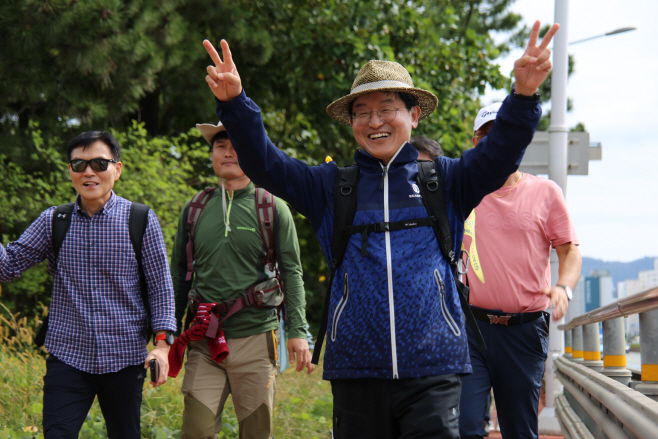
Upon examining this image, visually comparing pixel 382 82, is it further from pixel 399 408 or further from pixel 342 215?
pixel 399 408

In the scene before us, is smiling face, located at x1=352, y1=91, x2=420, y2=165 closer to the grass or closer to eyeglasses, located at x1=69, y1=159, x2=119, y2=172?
eyeglasses, located at x1=69, y1=159, x2=119, y2=172

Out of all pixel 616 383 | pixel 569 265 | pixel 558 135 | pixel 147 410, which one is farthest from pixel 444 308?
pixel 558 135

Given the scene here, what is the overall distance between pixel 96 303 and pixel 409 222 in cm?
192

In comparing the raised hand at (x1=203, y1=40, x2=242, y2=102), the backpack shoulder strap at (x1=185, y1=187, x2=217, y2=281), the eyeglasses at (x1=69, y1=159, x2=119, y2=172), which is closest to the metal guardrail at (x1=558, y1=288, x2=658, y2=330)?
the raised hand at (x1=203, y1=40, x2=242, y2=102)

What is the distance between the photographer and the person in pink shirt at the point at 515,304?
4.07 meters

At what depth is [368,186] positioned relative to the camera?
2.85m

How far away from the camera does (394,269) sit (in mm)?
2662

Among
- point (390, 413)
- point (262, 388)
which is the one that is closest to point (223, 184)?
point (262, 388)

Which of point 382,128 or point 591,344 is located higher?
point 382,128

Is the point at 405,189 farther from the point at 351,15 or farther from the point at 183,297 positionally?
the point at 351,15

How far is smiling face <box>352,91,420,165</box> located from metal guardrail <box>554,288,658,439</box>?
107cm

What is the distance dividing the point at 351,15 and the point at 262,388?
8394mm

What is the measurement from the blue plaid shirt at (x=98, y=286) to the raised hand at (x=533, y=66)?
7.38 ft

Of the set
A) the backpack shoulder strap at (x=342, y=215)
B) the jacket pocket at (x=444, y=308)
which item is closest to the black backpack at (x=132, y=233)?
the backpack shoulder strap at (x=342, y=215)
